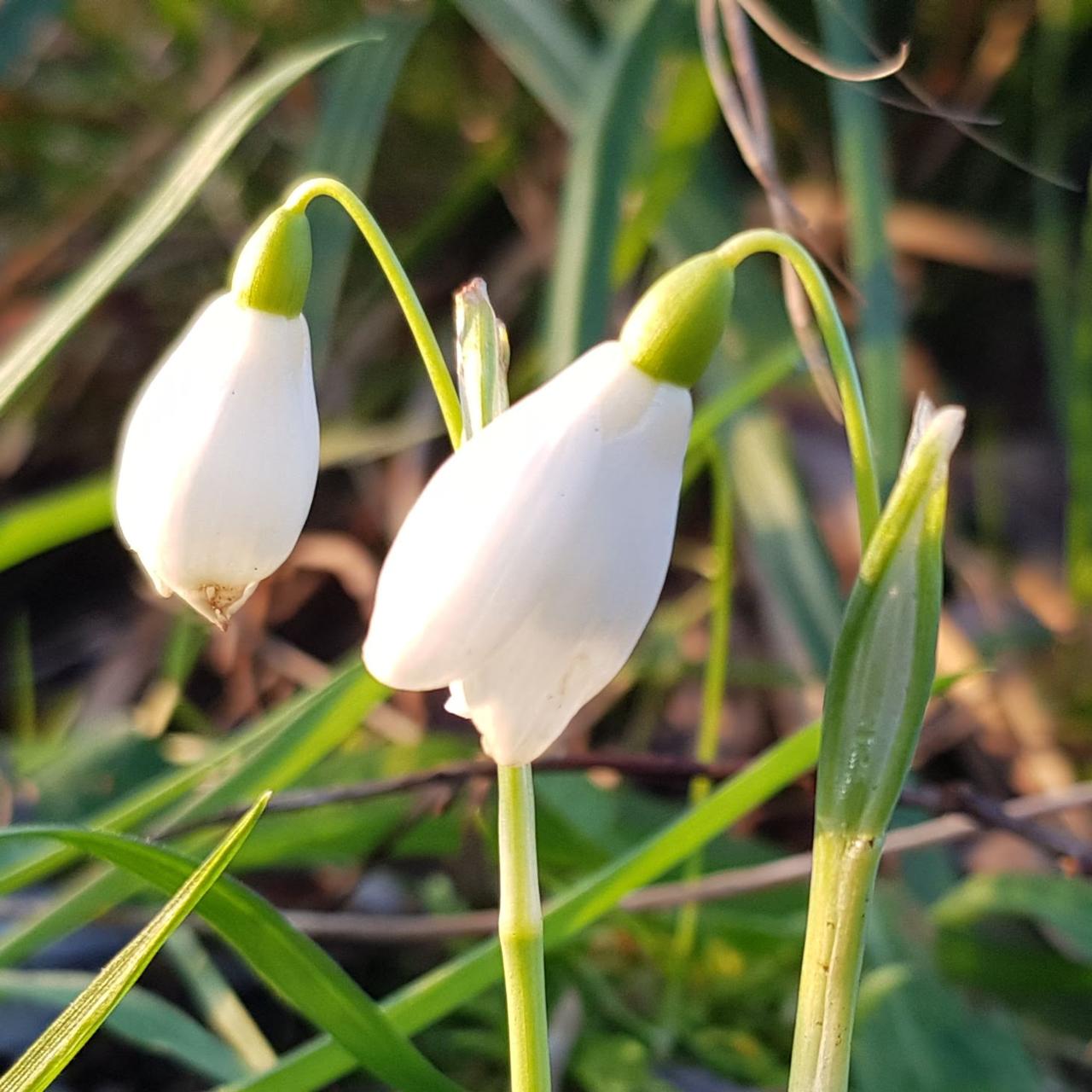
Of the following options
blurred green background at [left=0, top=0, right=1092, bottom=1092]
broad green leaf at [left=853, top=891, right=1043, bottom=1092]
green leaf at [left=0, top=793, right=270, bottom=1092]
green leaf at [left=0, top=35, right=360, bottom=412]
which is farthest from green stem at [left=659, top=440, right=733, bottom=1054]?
green leaf at [left=0, top=793, right=270, bottom=1092]

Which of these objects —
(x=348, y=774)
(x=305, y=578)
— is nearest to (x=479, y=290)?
(x=348, y=774)

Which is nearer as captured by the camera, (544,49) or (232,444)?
(232,444)

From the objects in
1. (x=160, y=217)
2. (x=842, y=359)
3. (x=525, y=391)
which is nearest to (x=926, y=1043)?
(x=842, y=359)

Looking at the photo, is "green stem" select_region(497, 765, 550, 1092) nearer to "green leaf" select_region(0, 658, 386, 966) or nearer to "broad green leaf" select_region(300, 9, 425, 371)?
"green leaf" select_region(0, 658, 386, 966)

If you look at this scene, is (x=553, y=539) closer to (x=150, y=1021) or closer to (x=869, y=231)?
(x=150, y=1021)

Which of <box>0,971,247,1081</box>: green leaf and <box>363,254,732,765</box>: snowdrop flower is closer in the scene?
<box>363,254,732,765</box>: snowdrop flower

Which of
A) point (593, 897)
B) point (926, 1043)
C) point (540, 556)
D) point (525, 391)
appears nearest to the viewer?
point (540, 556)
